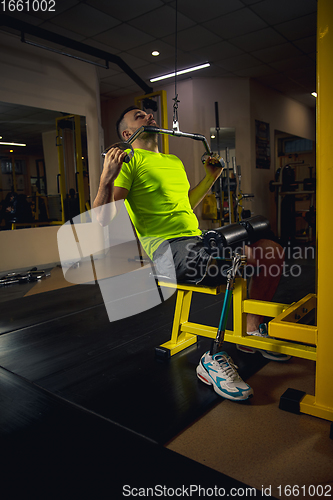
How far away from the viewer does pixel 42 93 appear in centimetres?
462

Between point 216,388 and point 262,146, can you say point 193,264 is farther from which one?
point 262,146

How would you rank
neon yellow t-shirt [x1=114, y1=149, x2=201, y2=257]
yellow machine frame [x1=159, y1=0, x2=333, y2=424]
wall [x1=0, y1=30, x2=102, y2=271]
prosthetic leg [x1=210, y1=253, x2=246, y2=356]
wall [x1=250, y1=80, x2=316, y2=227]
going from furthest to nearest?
1. wall [x1=250, y1=80, x2=316, y2=227]
2. wall [x1=0, y1=30, x2=102, y2=271]
3. neon yellow t-shirt [x1=114, y1=149, x2=201, y2=257]
4. prosthetic leg [x1=210, y1=253, x2=246, y2=356]
5. yellow machine frame [x1=159, y1=0, x2=333, y2=424]

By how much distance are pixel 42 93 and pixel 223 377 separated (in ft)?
14.6

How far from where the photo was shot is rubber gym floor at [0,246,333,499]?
1039 millimetres

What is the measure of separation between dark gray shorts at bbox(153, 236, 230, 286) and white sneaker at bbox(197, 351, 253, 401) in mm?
351

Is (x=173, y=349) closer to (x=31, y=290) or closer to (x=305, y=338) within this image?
(x=305, y=338)

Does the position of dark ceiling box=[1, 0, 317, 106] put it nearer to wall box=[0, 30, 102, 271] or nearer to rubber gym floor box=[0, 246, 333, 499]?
wall box=[0, 30, 102, 271]

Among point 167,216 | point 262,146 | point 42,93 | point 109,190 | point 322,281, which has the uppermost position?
point 42,93

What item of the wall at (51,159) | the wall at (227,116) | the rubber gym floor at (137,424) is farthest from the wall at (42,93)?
the rubber gym floor at (137,424)

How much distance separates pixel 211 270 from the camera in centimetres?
168

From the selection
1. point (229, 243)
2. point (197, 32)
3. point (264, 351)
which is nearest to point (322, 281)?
point (229, 243)

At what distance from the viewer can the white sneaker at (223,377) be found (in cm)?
144

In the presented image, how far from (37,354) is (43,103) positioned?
3729 mm

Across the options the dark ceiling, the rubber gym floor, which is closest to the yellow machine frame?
the rubber gym floor
